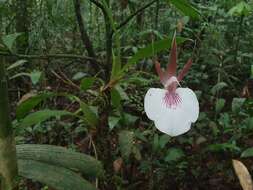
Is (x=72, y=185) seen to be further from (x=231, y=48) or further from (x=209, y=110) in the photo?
(x=231, y=48)

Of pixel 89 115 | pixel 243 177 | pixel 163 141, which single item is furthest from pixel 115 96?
pixel 243 177

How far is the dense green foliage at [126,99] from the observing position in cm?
108

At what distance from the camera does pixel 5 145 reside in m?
0.94

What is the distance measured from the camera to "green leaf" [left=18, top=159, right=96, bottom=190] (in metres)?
0.97

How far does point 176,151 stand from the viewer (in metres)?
1.43

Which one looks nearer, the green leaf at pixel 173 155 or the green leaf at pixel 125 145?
the green leaf at pixel 125 145

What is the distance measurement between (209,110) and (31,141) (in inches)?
28.3

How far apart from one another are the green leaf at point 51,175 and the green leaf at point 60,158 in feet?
0.08

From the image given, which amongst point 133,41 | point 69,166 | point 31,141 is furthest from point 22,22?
point 69,166

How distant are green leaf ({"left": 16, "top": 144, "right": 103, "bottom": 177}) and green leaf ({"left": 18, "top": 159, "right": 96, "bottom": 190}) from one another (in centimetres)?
2

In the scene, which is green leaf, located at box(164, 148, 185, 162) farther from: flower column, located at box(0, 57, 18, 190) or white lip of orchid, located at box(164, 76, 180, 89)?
white lip of orchid, located at box(164, 76, 180, 89)

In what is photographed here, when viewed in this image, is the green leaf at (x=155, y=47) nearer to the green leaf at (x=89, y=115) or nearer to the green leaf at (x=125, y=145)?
the green leaf at (x=89, y=115)

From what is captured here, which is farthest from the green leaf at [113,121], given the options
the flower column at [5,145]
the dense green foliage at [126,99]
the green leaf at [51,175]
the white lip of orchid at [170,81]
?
the white lip of orchid at [170,81]

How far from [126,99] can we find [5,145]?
0.46 m
